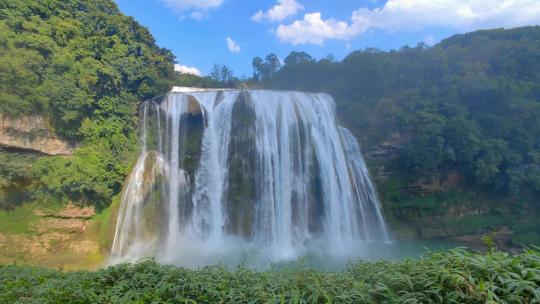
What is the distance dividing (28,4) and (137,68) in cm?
534

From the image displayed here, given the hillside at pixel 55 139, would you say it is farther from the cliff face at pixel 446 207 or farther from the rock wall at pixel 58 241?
the cliff face at pixel 446 207

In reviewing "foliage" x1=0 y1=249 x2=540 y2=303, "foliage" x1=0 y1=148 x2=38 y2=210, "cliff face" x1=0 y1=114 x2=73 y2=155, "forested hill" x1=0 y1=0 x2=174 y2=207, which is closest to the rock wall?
"forested hill" x1=0 y1=0 x2=174 y2=207

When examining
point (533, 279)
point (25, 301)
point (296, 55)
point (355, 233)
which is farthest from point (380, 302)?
point (296, 55)

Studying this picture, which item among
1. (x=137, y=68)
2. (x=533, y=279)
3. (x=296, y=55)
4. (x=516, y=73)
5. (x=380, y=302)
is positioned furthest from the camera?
(x=296, y=55)

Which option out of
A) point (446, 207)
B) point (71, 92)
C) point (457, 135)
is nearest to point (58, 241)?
point (71, 92)

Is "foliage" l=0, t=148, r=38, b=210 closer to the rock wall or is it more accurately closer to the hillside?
the hillside

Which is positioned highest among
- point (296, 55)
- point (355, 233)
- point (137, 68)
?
point (296, 55)

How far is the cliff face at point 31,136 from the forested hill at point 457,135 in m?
14.9

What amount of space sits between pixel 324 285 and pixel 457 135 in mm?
16390

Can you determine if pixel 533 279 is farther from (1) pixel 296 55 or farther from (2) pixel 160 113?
(1) pixel 296 55

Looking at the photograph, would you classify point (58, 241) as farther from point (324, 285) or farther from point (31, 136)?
point (324, 285)

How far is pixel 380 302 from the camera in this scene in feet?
8.44

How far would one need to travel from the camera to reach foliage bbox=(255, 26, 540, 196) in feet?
53.7

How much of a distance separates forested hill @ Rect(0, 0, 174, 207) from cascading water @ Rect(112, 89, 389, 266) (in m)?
1.18
